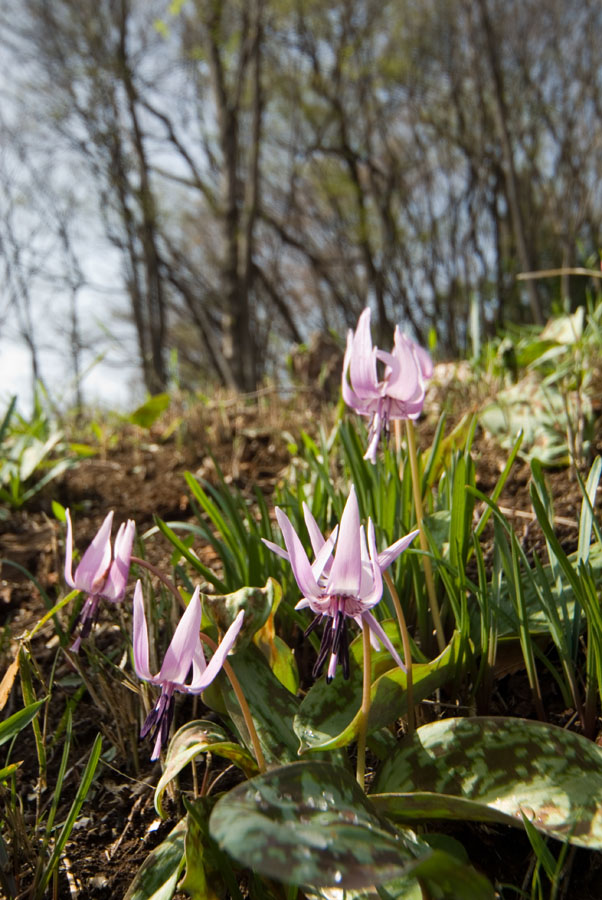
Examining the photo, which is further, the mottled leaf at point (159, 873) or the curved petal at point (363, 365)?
the curved petal at point (363, 365)

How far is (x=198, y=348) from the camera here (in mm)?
18438

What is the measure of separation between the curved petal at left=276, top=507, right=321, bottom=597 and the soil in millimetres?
517

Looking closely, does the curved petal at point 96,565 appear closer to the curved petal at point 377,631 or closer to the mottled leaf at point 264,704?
the mottled leaf at point 264,704

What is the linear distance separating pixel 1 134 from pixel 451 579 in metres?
14.3

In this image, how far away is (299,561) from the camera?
0.77 meters

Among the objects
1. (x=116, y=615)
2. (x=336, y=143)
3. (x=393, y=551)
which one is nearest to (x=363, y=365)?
(x=393, y=551)

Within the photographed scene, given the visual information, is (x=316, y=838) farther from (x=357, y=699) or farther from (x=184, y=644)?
(x=357, y=699)

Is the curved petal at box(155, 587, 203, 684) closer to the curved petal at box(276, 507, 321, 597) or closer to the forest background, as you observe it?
the curved petal at box(276, 507, 321, 597)

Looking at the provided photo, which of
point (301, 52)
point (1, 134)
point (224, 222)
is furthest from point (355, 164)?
point (1, 134)

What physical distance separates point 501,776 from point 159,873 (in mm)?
458

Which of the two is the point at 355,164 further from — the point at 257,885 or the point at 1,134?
the point at 257,885

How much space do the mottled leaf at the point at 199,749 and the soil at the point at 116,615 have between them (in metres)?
0.23

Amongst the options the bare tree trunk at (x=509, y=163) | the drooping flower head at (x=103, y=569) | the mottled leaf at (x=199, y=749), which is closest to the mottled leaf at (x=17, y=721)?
the drooping flower head at (x=103, y=569)

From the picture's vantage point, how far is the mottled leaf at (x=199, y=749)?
855 millimetres
